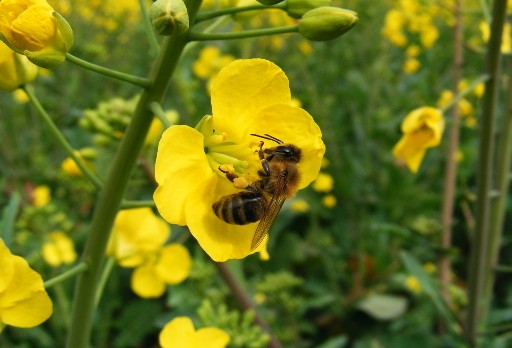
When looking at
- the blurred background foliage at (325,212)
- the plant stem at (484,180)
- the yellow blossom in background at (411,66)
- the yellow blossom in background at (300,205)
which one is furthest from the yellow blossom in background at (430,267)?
the yellow blossom in background at (411,66)

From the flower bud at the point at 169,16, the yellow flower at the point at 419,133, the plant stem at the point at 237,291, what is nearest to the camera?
the flower bud at the point at 169,16

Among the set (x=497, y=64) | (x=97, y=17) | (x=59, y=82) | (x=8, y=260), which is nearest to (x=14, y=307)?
(x=8, y=260)

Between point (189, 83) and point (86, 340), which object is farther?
point (189, 83)

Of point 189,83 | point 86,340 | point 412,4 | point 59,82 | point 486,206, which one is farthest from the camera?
point 59,82

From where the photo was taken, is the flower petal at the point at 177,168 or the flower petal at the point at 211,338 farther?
the flower petal at the point at 211,338

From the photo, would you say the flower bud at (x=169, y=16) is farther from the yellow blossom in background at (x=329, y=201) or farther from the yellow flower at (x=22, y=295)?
the yellow blossom in background at (x=329, y=201)

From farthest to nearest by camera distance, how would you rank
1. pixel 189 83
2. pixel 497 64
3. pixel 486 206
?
1. pixel 189 83
2. pixel 486 206
3. pixel 497 64

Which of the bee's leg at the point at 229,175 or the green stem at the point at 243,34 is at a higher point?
the green stem at the point at 243,34

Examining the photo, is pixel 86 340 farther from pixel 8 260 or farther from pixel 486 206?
pixel 486 206

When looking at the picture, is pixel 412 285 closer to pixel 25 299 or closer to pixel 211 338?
pixel 211 338
